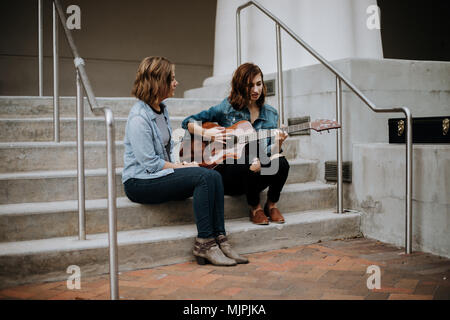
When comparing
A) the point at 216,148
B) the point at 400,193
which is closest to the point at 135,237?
the point at 216,148

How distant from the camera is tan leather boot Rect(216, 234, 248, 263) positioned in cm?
306

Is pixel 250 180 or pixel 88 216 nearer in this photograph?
pixel 88 216

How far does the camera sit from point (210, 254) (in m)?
3.00

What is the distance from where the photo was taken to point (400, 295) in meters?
2.49

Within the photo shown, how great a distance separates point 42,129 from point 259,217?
1.96 m

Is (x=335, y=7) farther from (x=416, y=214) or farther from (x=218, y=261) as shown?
(x=218, y=261)

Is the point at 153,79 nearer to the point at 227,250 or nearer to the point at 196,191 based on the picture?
the point at 196,191

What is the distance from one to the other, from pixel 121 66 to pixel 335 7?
355cm

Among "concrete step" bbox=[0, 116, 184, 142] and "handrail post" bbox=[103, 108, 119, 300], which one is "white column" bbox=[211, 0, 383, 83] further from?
"handrail post" bbox=[103, 108, 119, 300]

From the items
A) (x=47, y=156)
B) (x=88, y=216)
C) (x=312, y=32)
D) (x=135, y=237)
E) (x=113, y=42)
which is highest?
(x=113, y=42)

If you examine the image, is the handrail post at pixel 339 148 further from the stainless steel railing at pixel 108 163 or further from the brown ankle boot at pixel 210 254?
the stainless steel railing at pixel 108 163

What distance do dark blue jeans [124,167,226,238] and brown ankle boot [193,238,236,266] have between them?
44mm

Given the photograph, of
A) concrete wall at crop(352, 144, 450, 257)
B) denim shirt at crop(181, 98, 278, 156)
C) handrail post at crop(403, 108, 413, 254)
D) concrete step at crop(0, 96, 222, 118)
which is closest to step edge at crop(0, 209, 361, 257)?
concrete wall at crop(352, 144, 450, 257)

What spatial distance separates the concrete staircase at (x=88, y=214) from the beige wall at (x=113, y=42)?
2.60 m
